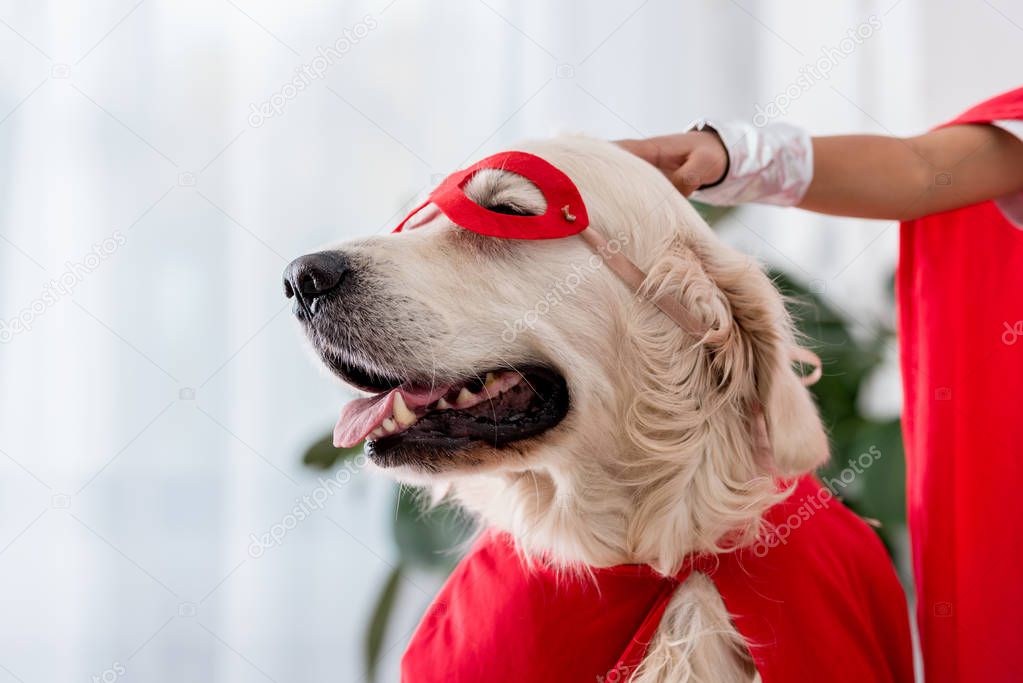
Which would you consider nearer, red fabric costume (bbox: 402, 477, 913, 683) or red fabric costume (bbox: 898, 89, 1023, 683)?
red fabric costume (bbox: 402, 477, 913, 683)

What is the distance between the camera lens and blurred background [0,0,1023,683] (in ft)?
5.50

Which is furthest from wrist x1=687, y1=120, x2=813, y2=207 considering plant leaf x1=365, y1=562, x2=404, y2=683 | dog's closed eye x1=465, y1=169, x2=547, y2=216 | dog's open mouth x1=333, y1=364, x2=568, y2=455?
plant leaf x1=365, y1=562, x2=404, y2=683

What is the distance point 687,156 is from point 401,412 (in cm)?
60

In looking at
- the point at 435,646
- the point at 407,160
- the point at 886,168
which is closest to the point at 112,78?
the point at 407,160

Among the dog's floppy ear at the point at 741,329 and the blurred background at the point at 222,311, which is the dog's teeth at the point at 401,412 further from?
the blurred background at the point at 222,311

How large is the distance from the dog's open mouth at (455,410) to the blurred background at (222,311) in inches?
24.3

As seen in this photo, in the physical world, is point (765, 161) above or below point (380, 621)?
above

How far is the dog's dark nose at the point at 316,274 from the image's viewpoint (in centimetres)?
98

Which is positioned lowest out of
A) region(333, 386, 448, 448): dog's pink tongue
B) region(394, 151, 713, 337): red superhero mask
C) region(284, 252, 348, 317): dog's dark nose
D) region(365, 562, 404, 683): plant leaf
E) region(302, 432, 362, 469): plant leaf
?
region(365, 562, 404, 683): plant leaf

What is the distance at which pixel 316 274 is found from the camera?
0.98 meters

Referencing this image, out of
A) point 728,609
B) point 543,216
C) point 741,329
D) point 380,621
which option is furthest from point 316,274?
point 380,621

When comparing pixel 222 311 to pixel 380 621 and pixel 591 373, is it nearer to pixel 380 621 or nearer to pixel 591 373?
pixel 380 621

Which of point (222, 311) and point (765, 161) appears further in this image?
point (222, 311)

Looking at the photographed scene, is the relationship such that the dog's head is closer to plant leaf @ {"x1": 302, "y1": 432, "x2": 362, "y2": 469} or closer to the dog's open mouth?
the dog's open mouth
